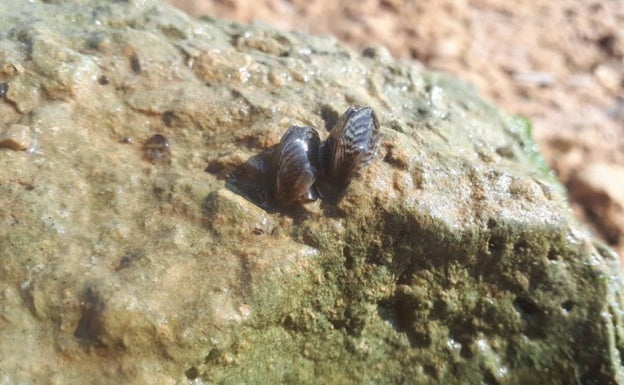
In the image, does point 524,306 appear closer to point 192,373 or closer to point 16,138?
point 192,373

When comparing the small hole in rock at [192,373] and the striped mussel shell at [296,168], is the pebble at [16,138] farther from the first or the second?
the small hole in rock at [192,373]

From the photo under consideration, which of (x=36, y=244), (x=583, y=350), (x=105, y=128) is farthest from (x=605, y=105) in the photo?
(x=36, y=244)

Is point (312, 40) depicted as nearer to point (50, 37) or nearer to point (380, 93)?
point (380, 93)

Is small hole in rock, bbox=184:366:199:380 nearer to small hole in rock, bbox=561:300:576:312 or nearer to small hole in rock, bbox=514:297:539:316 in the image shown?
small hole in rock, bbox=514:297:539:316

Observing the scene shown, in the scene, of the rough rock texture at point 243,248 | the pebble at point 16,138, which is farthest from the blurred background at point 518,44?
the pebble at point 16,138

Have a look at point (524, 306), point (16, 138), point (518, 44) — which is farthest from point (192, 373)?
point (518, 44)
